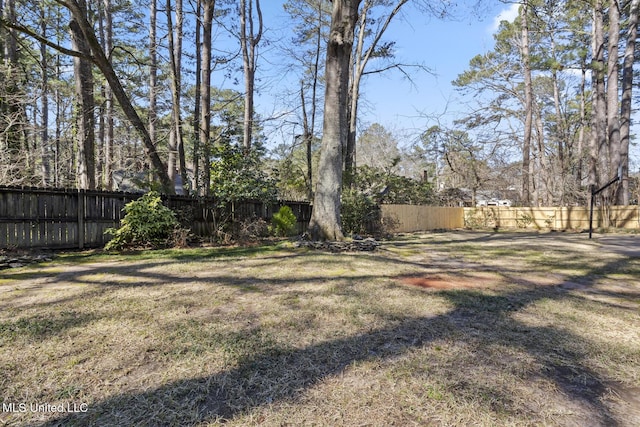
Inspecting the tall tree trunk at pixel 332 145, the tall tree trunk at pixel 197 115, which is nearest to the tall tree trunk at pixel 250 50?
the tall tree trunk at pixel 197 115

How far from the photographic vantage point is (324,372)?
1.75 meters

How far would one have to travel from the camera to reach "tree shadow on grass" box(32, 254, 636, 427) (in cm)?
140

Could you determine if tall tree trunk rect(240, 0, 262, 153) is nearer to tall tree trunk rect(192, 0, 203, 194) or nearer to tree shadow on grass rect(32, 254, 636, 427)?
tall tree trunk rect(192, 0, 203, 194)

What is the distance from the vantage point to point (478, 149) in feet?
57.0

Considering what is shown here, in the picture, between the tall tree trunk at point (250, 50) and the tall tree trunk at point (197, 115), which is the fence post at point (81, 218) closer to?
the tall tree trunk at point (197, 115)

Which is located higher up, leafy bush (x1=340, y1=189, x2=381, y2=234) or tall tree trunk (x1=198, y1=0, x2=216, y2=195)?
tall tree trunk (x1=198, y1=0, x2=216, y2=195)

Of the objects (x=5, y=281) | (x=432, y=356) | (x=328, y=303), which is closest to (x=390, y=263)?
(x=328, y=303)

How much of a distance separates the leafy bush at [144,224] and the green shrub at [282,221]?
280cm

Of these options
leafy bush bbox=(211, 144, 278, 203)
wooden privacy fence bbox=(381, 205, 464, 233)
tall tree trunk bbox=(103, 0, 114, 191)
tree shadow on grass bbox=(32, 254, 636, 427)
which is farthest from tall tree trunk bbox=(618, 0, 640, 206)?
tall tree trunk bbox=(103, 0, 114, 191)

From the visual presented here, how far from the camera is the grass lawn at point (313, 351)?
1.43 metres

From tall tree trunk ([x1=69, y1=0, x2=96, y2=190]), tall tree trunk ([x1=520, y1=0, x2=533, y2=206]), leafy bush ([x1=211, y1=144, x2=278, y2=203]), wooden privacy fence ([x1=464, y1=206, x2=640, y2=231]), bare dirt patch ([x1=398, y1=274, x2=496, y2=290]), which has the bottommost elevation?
bare dirt patch ([x1=398, y1=274, x2=496, y2=290])

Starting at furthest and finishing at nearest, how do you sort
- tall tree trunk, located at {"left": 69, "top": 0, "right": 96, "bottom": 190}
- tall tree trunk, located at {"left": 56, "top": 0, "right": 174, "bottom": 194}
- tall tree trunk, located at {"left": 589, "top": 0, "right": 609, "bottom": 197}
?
tall tree trunk, located at {"left": 589, "top": 0, "right": 609, "bottom": 197} → tall tree trunk, located at {"left": 69, "top": 0, "right": 96, "bottom": 190} → tall tree trunk, located at {"left": 56, "top": 0, "right": 174, "bottom": 194}

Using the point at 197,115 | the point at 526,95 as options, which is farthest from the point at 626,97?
the point at 197,115

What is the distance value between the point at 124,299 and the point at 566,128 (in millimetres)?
27860
